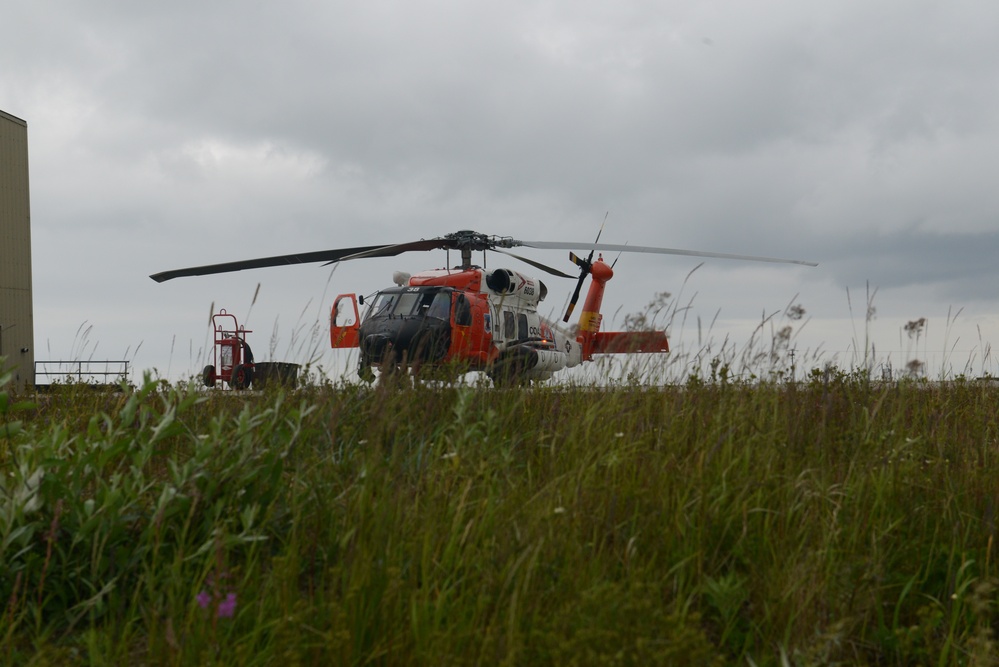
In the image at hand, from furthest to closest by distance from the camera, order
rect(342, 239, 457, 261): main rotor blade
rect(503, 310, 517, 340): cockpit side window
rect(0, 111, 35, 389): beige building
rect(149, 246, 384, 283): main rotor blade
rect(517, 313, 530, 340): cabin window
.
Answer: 1. rect(0, 111, 35, 389): beige building
2. rect(517, 313, 530, 340): cabin window
3. rect(503, 310, 517, 340): cockpit side window
4. rect(342, 239, 457, 261): main rotor blade
5. rect(149, 246, 384, 283): main rotor blade

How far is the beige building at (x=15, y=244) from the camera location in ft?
72.9

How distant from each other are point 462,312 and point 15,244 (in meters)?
16.7

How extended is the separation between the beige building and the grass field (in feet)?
71.7

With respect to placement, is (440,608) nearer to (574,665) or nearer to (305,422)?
(574,665)

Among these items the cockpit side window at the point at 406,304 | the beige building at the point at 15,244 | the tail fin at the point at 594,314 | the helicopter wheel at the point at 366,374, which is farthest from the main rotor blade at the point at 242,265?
the beige building at the point at 15,244

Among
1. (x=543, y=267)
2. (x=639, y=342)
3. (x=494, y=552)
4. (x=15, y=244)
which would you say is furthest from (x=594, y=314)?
(x=15, y=244)

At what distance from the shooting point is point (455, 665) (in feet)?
6.98

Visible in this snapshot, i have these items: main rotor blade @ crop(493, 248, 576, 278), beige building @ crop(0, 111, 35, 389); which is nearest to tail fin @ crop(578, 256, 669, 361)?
main rotor blade @ crop(493, 248, 576, 278)

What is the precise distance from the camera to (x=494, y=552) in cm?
267

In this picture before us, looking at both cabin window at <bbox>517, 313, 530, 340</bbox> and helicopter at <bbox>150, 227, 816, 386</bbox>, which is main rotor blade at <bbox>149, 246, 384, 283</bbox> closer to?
helicopter at <bbox>150, 227, 816, 386</bbox>

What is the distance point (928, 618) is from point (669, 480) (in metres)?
1.01

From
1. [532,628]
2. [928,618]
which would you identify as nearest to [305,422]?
[532,628]

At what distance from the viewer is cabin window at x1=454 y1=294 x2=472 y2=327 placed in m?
12.3

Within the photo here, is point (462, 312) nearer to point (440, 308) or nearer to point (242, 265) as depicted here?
point (440, 308)
